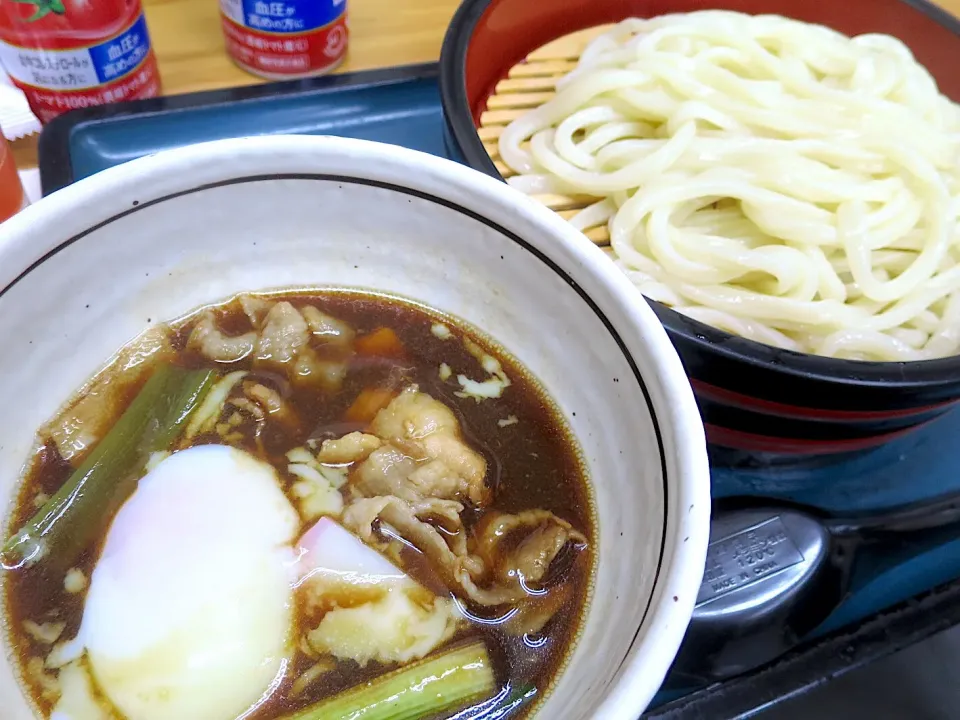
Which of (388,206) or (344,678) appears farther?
(388,206)

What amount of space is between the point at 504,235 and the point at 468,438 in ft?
1.00

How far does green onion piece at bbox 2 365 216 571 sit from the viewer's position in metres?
0.93

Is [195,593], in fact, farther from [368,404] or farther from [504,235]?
[504,235]

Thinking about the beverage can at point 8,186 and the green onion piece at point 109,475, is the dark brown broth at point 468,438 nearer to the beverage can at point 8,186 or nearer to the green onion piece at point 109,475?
the green onion piece at point 109,475

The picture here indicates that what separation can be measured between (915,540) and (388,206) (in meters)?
1.10

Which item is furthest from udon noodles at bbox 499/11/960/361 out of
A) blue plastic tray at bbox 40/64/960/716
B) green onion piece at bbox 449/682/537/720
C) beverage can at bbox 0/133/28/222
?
beverage can at bbox 0/133/28/222

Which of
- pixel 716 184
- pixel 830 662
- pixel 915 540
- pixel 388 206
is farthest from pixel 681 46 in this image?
pixel 830 662

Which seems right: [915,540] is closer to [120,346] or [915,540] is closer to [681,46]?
[681,46]

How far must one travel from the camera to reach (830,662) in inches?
46.6

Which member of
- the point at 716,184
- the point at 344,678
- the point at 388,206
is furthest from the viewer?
the point at 716,184

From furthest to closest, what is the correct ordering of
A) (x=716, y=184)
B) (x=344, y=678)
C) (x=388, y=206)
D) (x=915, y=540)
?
(x=716, y=184), (x=915, y=540), (x=388, y=206), (x=344, y=678)

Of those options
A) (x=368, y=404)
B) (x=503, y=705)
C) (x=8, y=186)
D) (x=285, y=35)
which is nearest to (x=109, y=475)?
(x=368, y=404)

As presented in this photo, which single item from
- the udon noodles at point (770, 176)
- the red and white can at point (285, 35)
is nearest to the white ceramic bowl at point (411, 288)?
the udon noodles at point (770, 176)

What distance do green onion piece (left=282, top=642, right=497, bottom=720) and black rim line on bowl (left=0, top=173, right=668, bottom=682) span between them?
229mm
